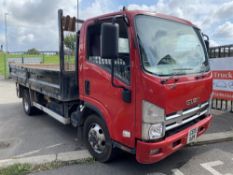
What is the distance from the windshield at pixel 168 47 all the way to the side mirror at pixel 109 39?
1.17ft

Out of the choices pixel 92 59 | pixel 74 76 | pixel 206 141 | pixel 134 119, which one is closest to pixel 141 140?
pixel 134 119

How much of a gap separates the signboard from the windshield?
324cm

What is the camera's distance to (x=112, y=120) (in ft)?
11.6

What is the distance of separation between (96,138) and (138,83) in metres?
1.48

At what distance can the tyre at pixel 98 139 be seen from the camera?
3828 millimetres

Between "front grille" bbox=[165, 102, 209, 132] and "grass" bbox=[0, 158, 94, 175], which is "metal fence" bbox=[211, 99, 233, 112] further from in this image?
"grass" bbox=[0, 158, 94, 175]

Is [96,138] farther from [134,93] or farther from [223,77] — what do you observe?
[223,77]

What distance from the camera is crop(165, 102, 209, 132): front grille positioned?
332 cm

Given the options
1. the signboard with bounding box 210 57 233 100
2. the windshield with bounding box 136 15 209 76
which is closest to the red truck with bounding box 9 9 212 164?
the windshield with bounding box 136 15 209 76

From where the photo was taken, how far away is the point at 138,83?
3.04m

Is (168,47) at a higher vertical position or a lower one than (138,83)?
higher

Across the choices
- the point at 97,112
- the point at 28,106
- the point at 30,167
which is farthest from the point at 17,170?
the point at 28,106

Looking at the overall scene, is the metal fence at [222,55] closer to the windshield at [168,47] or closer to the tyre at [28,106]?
the windshield at [168,47]

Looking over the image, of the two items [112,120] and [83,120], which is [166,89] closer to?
[112,120]
